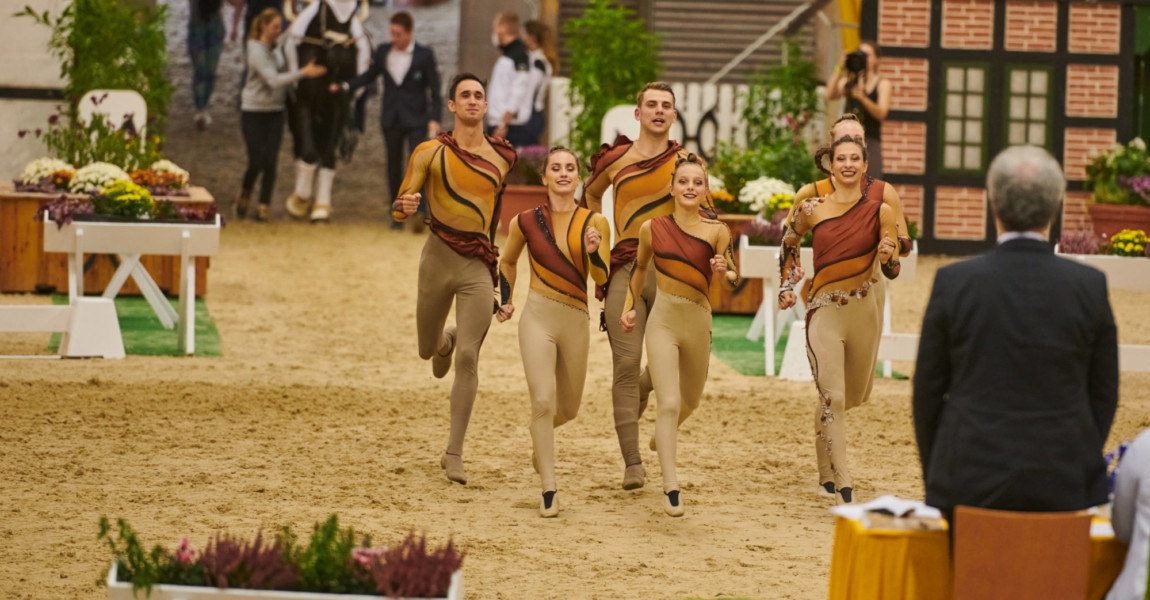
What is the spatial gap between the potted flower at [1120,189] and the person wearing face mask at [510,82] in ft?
20.5

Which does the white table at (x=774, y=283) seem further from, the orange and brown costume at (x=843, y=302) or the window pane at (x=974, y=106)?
the window pane at (x=974, y=106)

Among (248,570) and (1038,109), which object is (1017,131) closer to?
(1038,109)

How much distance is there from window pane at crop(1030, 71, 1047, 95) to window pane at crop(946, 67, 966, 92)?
2.56ft

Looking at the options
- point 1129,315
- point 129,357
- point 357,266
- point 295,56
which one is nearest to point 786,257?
point 129,357

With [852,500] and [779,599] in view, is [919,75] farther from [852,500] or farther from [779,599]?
[779,599]

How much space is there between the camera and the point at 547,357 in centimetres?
659

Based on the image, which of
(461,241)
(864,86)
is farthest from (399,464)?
(864,86)

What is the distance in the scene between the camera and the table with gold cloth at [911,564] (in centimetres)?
394

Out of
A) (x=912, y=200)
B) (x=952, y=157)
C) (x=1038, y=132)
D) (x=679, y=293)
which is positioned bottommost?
(x=679, y=293)

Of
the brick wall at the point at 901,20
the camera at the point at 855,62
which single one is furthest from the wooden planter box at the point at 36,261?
the brick wall at the point at 901,20

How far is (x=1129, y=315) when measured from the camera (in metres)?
13.0

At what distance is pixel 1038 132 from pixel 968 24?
1.48 m

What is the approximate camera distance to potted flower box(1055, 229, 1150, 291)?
922 cm

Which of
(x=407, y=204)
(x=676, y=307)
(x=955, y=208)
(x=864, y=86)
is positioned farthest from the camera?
(x=955, y=208)
